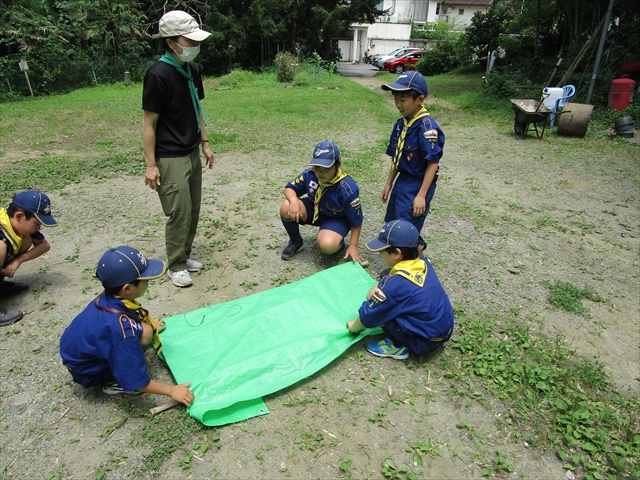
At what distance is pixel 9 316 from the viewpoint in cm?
288

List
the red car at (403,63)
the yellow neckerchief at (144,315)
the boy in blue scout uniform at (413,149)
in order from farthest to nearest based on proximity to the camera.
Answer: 1. the red car at (403,63)
2. the boy in blue scout uniform at (413,149)
3. the yellow neckerchief at (144,315)

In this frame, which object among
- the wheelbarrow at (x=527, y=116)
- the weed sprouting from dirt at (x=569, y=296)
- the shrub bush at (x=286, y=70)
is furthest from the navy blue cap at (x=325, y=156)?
the shrub bush at (x=286, y=70)

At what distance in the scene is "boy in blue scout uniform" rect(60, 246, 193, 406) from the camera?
202cm

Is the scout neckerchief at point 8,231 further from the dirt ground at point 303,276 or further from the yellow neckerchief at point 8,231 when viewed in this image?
the dirt ground at point 303,276

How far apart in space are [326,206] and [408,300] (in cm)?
143

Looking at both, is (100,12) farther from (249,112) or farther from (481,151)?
(481,151)

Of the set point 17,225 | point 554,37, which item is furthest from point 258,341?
point 554,37

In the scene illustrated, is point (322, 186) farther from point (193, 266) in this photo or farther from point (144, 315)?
point (144, 315)

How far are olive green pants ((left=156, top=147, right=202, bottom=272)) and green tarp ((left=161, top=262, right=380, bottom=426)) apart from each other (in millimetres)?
603

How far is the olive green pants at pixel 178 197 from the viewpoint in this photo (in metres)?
3.05

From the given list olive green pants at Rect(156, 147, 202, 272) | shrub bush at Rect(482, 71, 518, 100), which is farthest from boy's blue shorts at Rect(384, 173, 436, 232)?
shrub bush at Rect(482, 71, 518, 100)

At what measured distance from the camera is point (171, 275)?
338 centimetres

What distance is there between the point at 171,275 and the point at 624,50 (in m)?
14.3

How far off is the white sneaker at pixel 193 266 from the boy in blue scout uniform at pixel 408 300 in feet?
5.49
